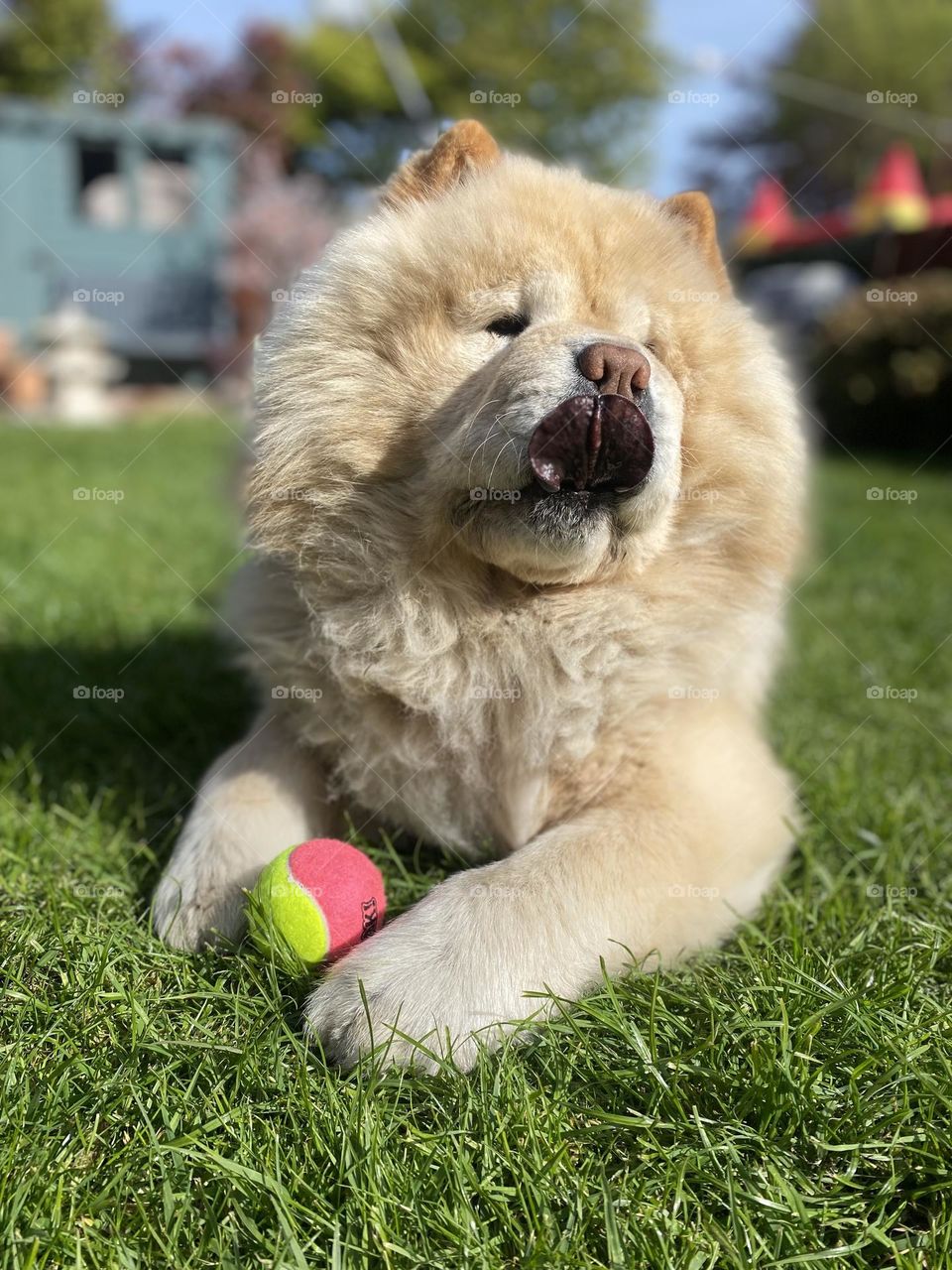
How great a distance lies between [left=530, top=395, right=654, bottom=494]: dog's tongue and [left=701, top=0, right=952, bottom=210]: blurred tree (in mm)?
26578

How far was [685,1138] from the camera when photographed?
130cm

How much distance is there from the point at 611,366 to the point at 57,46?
2440 centimetres

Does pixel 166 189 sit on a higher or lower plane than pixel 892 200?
higher

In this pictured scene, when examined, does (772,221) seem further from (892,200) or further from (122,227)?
(122,227)

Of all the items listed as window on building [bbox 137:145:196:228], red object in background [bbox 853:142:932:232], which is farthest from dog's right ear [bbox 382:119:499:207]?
window on building [bbox 137:145:196:228]

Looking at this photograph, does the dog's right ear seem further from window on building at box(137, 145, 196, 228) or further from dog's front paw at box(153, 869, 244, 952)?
window on building at box(137, 145, 196, 228)

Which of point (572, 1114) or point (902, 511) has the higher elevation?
point (902, 511)

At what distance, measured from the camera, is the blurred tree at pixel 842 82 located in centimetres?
2648

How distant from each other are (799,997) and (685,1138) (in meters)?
0.32

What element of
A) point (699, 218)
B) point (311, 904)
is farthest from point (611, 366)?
point (311, 904)

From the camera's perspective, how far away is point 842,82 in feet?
96.3

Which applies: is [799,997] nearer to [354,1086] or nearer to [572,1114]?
[572,1114]

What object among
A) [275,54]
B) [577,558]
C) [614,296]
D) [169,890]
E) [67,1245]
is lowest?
[67,1245]

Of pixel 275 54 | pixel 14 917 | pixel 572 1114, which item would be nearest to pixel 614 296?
pixel 572 1114
